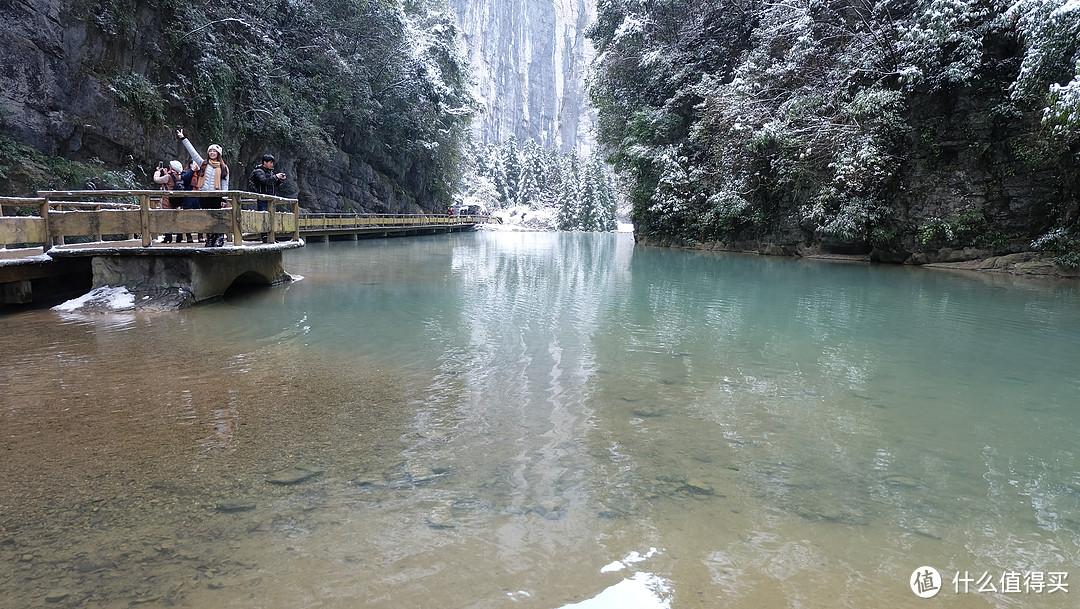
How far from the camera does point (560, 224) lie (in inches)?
2987

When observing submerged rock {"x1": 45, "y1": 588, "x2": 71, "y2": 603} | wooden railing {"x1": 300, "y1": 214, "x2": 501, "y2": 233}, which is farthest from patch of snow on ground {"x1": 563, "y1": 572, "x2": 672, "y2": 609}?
wooden railing {"x1": 300, "y1": 214, "x2": 501, "y2": 233}

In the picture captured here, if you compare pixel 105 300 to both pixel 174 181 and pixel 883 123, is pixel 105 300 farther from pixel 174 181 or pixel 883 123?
pixel 883 123

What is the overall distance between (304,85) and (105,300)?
22.0m

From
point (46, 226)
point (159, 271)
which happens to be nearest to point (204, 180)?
point (159, 271)

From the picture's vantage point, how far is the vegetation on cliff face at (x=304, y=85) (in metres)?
16.2

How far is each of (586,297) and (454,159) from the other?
35.4 meters

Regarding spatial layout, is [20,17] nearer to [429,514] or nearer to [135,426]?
[135,426]

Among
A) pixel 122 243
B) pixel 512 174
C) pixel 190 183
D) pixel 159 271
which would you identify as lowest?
pixel 159 271

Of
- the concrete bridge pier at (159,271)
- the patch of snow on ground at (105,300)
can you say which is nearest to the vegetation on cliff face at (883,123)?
the concrete bridge pier at (159,271)

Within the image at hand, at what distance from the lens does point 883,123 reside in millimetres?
16844

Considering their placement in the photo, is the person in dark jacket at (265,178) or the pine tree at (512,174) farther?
the pine tree at (512,174)

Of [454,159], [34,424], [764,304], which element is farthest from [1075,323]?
[454,159]

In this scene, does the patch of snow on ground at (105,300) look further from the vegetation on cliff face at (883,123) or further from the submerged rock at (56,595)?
the vegetation on cliff face at (883,123)

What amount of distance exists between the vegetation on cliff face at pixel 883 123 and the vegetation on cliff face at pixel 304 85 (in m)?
15.8
